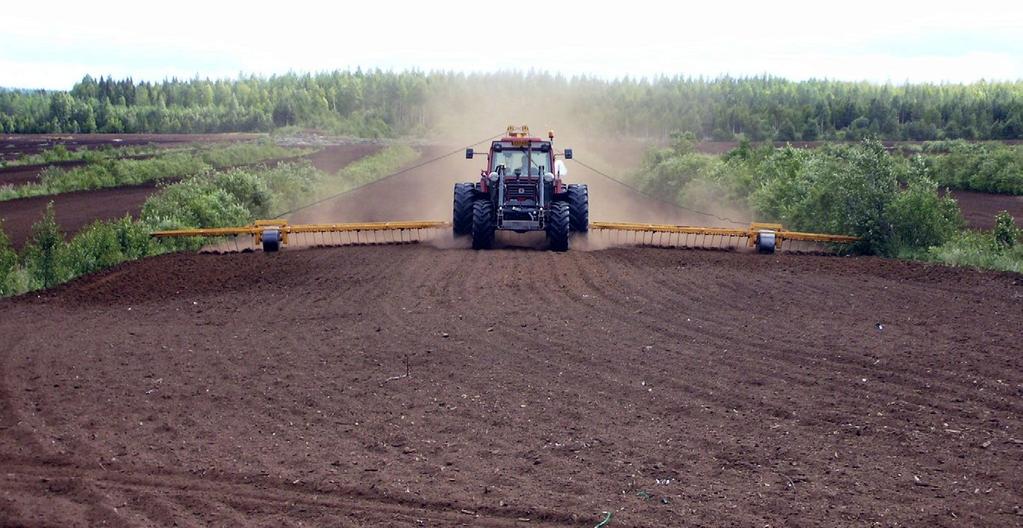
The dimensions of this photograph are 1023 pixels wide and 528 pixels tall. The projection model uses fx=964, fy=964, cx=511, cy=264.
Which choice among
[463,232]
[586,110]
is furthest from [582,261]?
[586,110]

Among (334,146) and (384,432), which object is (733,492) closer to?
(384,432)

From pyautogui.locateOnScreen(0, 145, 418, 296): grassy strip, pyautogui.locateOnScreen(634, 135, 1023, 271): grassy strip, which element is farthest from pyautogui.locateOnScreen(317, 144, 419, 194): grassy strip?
pyautogui.locateOnScreen(634, 135, 1023, 271): grassy strip

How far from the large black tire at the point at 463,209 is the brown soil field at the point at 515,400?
4.25 m

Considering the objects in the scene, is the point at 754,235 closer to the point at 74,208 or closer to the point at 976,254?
the point at 976,254

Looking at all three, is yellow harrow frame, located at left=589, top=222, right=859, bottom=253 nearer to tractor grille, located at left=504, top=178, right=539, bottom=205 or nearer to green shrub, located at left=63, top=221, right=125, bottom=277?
tractor grille, located at left=504, top=178, right=539, bottom=205

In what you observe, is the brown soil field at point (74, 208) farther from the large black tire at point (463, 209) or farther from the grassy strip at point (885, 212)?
the grassy strip at point (885, 212)

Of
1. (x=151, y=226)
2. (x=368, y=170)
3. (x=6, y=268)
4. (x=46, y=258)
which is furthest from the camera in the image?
(x=368, y=170)

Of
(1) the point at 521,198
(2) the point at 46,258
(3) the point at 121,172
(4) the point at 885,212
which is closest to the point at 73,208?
(3) the point at 121,172

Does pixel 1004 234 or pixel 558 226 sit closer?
pixel 1004 234

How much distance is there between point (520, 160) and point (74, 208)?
20095mm

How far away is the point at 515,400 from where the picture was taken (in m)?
10.6

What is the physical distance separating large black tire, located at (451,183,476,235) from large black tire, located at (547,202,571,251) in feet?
6.43

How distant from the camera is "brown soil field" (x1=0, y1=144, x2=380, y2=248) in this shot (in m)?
28.9

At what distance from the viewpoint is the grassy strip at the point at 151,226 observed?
61.5 ft
